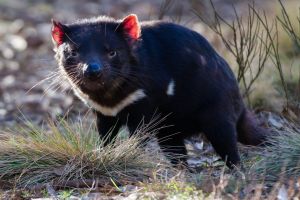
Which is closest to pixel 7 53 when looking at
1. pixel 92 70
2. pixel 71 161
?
pixel 92 70

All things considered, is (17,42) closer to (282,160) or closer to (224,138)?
(224,138)

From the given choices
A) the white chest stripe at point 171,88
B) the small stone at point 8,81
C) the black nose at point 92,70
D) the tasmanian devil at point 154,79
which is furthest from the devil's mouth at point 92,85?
the small stone at point 8,81

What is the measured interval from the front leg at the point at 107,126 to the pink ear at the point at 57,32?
61cm

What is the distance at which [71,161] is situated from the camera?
17.5 feet

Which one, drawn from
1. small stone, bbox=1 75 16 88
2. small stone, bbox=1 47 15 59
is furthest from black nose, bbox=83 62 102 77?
small stone, bbox=1 47 15 59

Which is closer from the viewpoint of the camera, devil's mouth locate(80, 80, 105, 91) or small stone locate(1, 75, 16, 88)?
devil's mouth locate(80, 80, 105, 91)

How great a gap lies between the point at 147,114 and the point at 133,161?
54cm

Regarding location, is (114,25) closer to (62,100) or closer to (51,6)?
(62,100)

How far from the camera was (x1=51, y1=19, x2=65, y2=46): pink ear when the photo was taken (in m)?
5.76

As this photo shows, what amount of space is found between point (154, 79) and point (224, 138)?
2.33ft

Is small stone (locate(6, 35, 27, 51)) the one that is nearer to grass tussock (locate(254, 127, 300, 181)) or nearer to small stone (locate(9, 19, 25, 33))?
small stone (locate(9, 19, 25, 33))

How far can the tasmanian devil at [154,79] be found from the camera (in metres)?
5.71

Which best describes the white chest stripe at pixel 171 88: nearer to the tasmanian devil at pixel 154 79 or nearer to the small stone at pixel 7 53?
the tasmanian devil at pixel 154 79

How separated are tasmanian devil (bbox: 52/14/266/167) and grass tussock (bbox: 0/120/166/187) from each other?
36 centimetres
